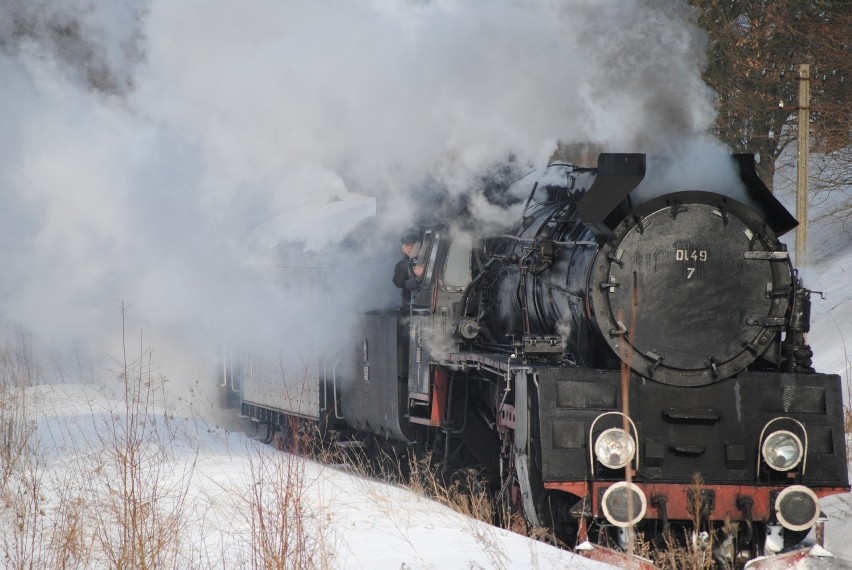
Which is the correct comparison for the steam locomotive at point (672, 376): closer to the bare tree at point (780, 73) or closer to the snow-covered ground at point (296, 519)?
the snow-covered ground at point (296, 519)

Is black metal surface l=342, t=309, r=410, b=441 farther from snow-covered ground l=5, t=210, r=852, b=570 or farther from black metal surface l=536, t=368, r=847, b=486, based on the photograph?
black metal surface l=536, t=368, r=847, b=486

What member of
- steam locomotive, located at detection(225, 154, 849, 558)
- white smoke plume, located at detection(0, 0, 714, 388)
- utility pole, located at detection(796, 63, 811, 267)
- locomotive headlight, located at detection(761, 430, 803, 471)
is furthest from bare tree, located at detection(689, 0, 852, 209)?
locomotive headlight, located at detection(761, 430, 803, 471)

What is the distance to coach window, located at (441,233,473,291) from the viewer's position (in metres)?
8.60

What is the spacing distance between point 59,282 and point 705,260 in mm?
12615

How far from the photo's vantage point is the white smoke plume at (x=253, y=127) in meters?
9.22

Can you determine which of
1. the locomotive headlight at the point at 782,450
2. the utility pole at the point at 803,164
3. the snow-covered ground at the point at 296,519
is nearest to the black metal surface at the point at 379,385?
the snow-covered ground at the point at 296,519

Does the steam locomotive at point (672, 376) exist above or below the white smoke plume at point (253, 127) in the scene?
below

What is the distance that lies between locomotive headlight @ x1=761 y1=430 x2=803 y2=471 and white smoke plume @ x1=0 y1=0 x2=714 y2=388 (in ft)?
8.81

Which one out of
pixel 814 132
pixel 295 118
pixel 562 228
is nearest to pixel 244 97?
pixel 295 118

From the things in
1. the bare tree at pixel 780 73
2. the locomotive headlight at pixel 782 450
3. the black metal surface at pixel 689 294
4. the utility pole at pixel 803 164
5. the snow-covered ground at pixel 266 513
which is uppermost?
the bare tree at pixel 780 73

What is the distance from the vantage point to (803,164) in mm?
13336

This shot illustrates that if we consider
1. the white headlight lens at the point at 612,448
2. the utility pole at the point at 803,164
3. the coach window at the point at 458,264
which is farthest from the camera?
the utility pole at the point at 803,164

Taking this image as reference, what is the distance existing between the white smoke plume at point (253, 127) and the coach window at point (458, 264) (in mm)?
273

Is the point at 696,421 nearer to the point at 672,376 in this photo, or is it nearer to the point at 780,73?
the point at 672,376
